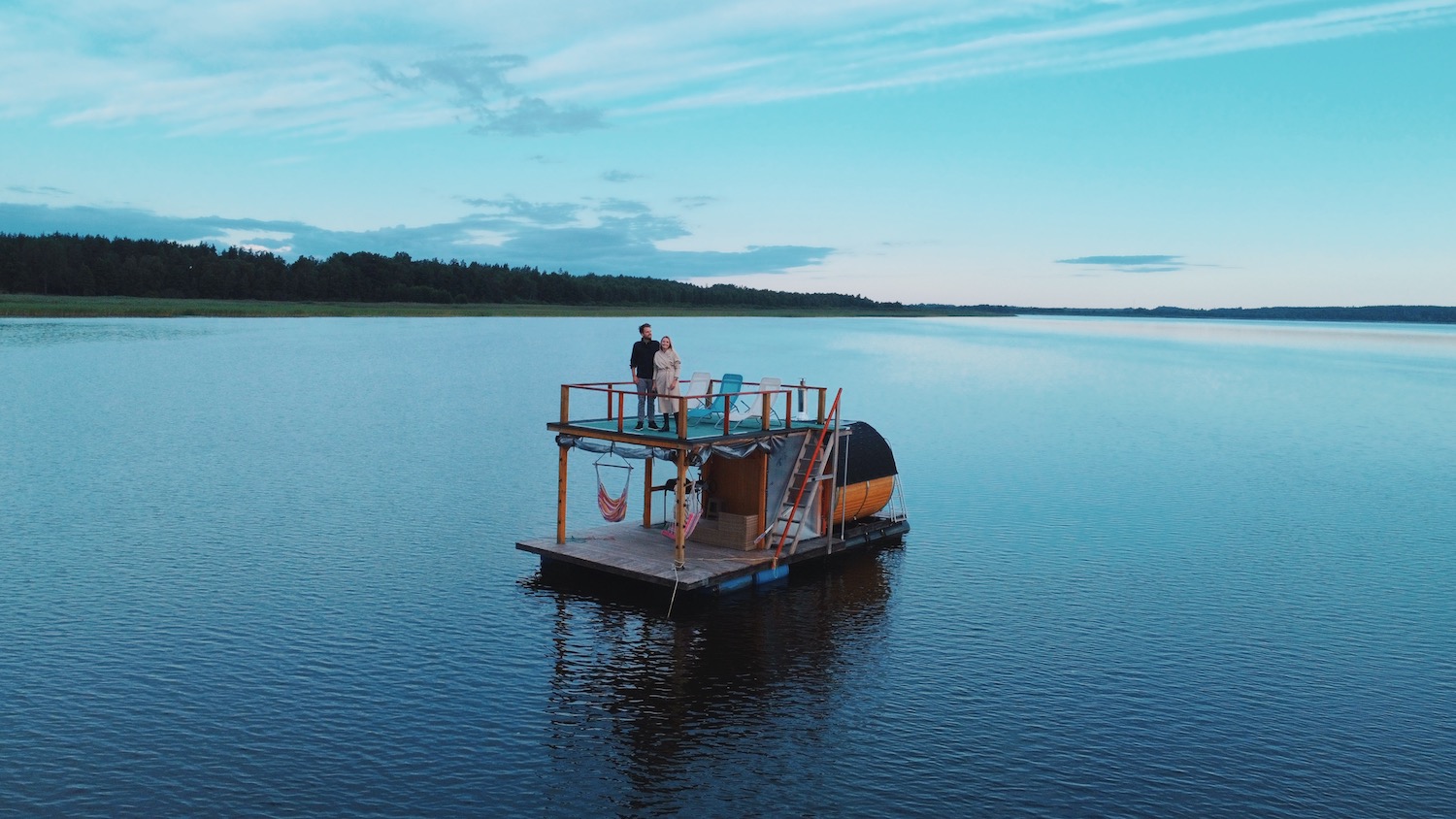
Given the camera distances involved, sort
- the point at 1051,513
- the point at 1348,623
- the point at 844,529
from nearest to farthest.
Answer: the point at 1348,623
the point at 844,529
the point at 1051,513

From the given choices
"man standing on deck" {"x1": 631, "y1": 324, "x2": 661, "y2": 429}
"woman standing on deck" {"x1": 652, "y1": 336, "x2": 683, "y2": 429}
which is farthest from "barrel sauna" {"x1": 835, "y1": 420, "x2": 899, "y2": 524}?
"man standing on deck" {"x1": 631, "y1": 324, "x2": 661, "y2": 429}

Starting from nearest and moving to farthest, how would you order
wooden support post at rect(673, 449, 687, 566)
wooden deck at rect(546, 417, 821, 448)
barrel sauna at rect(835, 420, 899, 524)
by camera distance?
wooden support post at rect(673, 449, 687, 566) → wooden deck at rect(546, 417, 821, 448) → barrel sauna at rect(835, 420, 899, 524)

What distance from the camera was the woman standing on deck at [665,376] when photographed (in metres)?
29.3

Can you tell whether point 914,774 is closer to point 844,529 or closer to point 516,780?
point 516,780

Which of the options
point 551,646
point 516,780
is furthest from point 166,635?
point 516,780

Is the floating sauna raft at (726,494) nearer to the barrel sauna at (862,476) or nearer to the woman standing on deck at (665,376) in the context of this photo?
the barrel sauna at (862,476)

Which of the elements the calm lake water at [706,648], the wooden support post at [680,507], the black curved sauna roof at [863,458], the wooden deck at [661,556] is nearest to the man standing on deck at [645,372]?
the wooden support post at [680,507]

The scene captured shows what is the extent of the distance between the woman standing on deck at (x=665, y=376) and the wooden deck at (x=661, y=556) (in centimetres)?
358

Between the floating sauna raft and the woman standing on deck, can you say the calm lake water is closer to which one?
the floating sauna raft

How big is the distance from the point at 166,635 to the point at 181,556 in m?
7.53

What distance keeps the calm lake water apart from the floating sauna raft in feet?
3.46

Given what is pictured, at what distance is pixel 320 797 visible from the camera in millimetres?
16906

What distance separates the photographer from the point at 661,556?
2912 cm

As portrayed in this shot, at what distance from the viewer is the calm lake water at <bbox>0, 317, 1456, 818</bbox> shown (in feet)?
58.7
